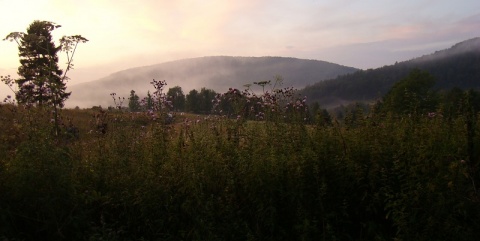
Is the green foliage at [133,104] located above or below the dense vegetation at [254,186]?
above

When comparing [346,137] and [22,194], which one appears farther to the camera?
[346,137]

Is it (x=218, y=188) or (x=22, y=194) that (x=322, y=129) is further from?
(x=22, y=194)

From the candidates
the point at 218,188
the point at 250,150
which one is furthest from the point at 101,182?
the point at 250,150

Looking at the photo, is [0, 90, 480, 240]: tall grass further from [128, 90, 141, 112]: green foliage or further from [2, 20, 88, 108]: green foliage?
[128, 90, 141, 112]: green foliage

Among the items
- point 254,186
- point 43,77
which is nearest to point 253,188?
point 254,186

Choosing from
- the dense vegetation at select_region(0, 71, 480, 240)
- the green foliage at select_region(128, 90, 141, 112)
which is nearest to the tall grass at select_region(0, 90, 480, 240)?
the dense vegetation at select_region(0, 71, 480, 240)

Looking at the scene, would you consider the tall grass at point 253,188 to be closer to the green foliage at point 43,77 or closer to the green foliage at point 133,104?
the green foliage at point 43,77

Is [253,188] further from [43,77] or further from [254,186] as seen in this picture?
→ [43,77]

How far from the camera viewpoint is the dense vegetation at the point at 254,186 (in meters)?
3.94

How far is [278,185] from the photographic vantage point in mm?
4359

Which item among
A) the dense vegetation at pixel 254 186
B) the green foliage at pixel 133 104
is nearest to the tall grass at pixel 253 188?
the dense vegetation at pixel 254 186

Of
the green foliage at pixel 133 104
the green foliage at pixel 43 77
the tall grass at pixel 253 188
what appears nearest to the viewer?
the tall grass at pixel 253 188

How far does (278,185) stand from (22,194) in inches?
113

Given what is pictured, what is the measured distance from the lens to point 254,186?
4.30 m
